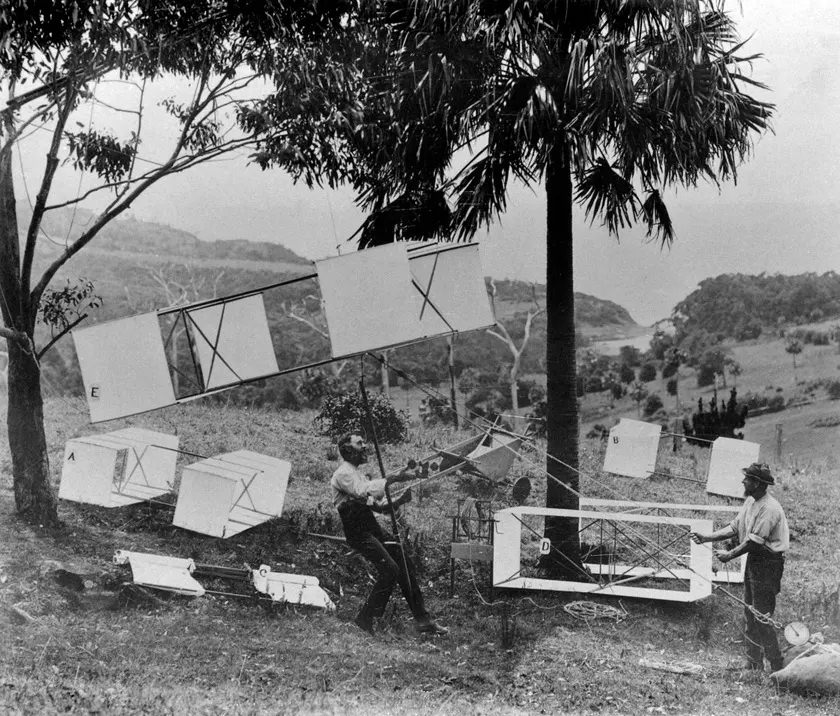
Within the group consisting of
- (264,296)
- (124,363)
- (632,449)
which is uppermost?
(264,296)

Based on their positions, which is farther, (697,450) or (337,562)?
(697,450)

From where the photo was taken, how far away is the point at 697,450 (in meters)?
12.8

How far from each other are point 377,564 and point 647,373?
542 inches

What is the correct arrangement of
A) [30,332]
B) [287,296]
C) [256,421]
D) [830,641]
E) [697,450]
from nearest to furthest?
[830,641] < [30,332] < [697,450] < [256,421] < [287,296]

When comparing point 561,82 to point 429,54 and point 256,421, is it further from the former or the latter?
point 256,421

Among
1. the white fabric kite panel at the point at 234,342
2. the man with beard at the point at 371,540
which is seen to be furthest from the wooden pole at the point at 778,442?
the white fabric kite panel at the point at 234,342

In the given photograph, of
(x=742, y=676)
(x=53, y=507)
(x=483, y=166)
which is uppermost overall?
(x=483, y=166)

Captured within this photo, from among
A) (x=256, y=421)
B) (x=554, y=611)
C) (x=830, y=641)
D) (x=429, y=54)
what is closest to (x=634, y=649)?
(x=554, y=611)

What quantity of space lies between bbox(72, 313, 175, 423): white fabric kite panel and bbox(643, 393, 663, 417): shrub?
14.0 metres

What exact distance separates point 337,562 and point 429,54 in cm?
534

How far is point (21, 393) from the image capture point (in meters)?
7.69

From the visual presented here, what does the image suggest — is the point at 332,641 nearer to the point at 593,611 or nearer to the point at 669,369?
the point at 593,611

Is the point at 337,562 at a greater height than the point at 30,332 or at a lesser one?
lesser

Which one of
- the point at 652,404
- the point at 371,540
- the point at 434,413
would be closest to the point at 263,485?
the point at 371,540
